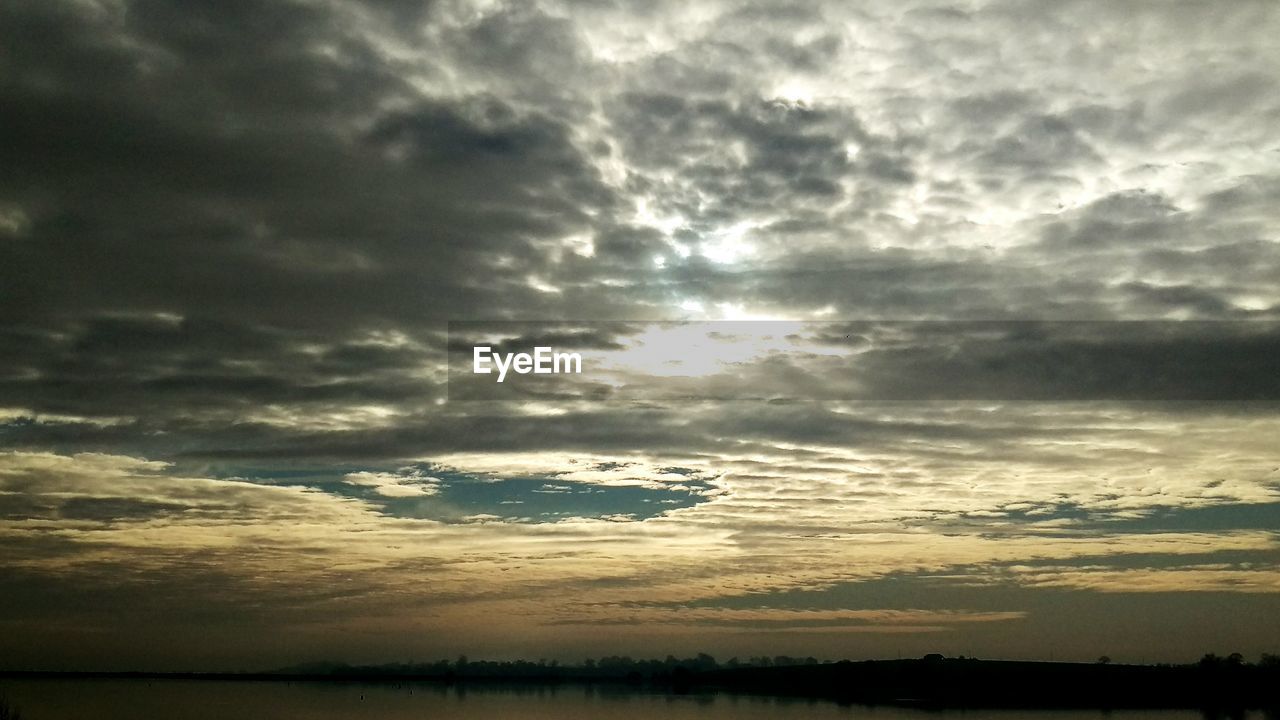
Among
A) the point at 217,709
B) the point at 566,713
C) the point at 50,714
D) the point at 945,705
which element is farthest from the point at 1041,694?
the point at 50,714

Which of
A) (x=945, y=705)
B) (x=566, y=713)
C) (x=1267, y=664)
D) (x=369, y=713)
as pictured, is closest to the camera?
(x=566, y=713)

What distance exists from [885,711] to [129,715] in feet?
377

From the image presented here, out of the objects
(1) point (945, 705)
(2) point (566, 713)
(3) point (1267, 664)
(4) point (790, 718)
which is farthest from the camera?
(3) point (1267, 664)

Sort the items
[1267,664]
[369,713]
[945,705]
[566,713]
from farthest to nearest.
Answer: [1267,664], [945,705], [369,713], [566,713]

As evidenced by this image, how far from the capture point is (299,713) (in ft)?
478

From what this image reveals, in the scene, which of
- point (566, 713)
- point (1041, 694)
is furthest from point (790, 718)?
point (1041, 694)

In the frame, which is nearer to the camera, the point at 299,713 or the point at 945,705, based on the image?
the point at 299,713

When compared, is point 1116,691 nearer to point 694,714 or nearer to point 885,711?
point 885,711

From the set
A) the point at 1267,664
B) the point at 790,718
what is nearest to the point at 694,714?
the point at 790,718

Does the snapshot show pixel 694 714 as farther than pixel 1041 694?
No

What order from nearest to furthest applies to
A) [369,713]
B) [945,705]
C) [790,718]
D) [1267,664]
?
[790,718] → [369,713] → [945,705] → [1267,664]

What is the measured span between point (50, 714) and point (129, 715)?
33.8 feet

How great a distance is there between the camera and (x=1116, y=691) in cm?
19350

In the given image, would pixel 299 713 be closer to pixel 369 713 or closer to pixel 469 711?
pixel 369 713
